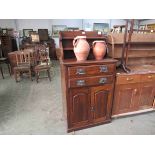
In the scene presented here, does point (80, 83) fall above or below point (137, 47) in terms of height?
below

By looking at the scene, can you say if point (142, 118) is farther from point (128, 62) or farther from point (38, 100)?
point (38, 100)

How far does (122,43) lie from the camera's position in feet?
7.25

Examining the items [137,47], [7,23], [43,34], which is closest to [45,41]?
[43,34]

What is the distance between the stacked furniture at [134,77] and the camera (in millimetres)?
2054

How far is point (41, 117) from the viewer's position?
2365 millimetres

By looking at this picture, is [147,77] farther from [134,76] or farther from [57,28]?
[57,28]

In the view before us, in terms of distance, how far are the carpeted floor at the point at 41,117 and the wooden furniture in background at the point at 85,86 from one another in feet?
0.72

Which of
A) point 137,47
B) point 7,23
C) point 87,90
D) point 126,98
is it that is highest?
point 7,23

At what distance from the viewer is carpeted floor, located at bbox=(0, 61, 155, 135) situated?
2055 millimetres

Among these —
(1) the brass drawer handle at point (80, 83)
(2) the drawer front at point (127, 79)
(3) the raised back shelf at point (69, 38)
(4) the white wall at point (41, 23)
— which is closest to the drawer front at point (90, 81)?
(1) the brass drawer handle at point (80, 83)

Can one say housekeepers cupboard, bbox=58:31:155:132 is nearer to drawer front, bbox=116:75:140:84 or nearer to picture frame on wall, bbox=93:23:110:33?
drawer front, bbox=116:75:140:84

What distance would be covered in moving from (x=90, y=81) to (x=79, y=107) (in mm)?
397

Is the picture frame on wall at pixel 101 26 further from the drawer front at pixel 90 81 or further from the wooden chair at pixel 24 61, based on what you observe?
the drawer front at pixel 90 81

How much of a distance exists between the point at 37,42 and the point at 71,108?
5736mm
